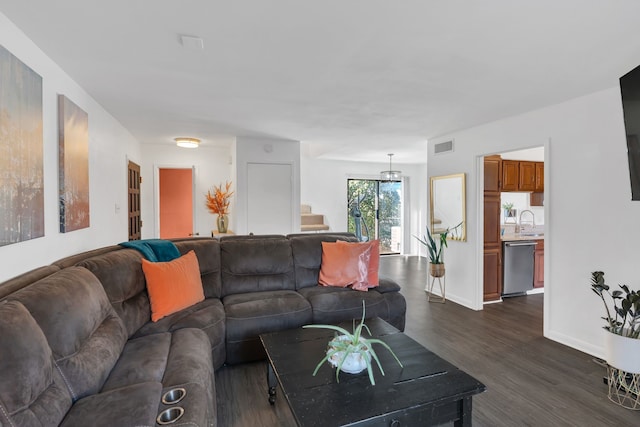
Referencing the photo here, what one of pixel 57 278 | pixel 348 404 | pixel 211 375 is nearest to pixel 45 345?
pixel 57 278

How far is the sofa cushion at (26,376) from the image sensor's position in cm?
109

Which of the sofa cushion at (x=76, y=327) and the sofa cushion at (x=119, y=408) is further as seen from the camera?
the sofa cushion at (x=76, y=327)

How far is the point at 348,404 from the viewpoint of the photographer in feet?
4.79

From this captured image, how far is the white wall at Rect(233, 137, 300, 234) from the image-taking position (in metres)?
5.04

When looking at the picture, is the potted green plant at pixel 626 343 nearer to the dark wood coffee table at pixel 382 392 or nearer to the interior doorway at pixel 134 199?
the dark wood coffee table at pixel 382 392

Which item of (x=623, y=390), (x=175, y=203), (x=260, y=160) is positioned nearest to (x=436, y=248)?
(x=623, y=390)

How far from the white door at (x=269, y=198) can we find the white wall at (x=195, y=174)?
1.82 feet

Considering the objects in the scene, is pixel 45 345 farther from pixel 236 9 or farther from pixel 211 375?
pixel 236 9

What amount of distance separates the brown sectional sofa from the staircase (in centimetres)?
389

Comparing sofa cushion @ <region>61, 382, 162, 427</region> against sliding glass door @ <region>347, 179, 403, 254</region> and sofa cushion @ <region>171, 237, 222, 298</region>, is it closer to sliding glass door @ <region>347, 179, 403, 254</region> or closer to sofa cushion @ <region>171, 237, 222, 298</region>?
sofa cushion @ <region>171, 237, 222, 298</region>

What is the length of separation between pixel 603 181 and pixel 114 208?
5.04 m

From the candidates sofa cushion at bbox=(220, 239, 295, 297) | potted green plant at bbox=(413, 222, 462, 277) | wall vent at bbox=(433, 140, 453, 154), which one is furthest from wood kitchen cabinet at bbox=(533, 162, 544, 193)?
sofa cushion at bbox=(220, 239, 295, 297)

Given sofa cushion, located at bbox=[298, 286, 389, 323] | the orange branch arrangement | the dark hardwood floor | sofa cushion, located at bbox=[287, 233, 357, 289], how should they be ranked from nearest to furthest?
the dark hardwood floor, sofa cushion, located at bbox=[298, 286, 389, 323], sofa cushion, located at bbox=[287, 233, 357, 289], the orange branch arrangement

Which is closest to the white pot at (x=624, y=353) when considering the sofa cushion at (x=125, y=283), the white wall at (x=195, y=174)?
the sofa cushion at (x=125, y=283)
